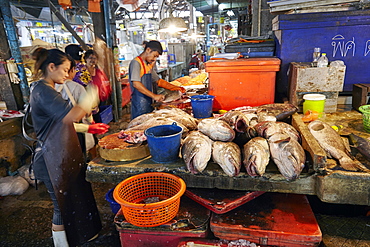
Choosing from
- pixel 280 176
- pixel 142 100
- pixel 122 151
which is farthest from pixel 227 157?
pixel 142 100

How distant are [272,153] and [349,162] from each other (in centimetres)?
67

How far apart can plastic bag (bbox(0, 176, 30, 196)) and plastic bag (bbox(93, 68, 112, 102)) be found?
106 inches

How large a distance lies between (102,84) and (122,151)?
4.89 meters

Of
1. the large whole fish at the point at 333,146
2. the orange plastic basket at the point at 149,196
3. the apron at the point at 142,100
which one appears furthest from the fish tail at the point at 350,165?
the apron at the point at 142,100

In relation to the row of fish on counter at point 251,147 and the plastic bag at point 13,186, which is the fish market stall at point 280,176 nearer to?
the row of fish on counter at point 251,147

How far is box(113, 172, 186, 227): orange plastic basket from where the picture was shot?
1869mm

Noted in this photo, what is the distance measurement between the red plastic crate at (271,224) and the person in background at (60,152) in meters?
1.65

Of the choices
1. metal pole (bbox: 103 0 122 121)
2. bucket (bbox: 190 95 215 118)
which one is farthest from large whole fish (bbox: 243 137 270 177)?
metal pole (bbox: 103 0 122 121)

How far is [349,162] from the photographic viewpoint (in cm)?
214

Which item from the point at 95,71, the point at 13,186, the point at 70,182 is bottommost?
the point at 13,186

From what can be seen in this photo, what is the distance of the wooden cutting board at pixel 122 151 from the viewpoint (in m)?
2.42

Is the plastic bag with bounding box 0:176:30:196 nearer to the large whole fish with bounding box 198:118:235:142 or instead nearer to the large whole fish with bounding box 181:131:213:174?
the large whole fish with bounding box 181:131:213:174

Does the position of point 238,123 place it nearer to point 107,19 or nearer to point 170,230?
point 170,230

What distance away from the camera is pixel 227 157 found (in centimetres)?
213
